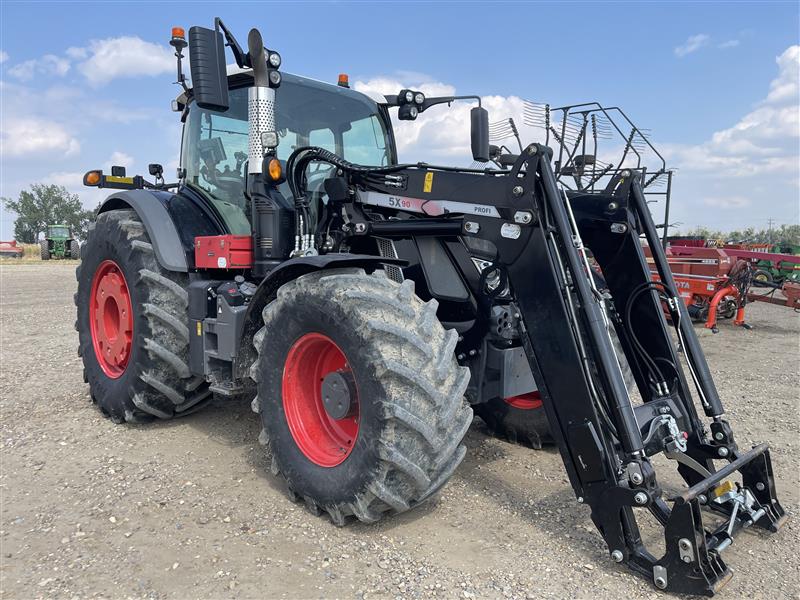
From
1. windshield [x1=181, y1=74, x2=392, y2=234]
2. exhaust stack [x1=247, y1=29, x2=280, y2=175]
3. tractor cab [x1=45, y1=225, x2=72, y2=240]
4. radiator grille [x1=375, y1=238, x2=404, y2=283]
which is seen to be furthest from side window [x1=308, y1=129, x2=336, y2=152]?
tractor cab [x1=45, y1=225, x2=72, y2=240]

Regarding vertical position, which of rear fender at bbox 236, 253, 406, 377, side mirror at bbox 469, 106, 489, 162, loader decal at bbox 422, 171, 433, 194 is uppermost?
side mirror at bbox 469, 106, 489, 162

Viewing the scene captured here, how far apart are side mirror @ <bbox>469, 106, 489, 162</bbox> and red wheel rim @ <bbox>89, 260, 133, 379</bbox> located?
2969 millimetres

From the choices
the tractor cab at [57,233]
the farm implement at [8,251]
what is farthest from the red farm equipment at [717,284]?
the farm implement at [8,251]

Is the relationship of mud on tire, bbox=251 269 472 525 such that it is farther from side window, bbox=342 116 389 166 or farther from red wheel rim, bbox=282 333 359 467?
side window, bbox=342 116 389 166

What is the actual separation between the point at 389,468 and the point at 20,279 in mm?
22320

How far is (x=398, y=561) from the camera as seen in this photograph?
296 cm

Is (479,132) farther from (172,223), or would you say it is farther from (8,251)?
(8,251)

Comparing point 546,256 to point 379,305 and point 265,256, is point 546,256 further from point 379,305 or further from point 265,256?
point 265,256

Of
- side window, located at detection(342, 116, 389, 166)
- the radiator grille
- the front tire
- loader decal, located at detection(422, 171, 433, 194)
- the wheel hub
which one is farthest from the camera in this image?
side window, located at detection(342, 116, 389, 166)

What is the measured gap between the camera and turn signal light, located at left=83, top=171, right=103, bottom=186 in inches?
220

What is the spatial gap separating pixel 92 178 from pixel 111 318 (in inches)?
53.1

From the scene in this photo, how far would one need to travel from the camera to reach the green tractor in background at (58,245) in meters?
35.4

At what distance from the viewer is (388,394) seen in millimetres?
2939

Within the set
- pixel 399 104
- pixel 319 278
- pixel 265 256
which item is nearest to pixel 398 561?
pixel 319 278
